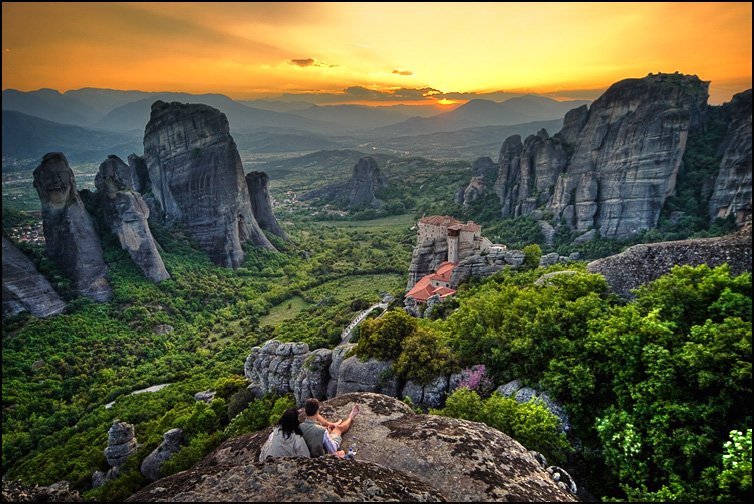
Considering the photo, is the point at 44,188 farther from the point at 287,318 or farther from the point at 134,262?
the point at 287,318

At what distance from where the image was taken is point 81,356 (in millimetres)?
42281

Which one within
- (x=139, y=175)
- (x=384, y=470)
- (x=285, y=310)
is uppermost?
(x=139, y=175)

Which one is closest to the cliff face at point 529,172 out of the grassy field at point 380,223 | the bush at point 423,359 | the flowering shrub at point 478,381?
the grassy field at point 380,223

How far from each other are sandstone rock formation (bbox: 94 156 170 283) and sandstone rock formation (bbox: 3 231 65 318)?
36.1ft

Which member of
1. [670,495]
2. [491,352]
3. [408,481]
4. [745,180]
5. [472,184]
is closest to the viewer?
[408,481]

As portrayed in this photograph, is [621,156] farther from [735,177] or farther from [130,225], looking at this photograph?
[130,225]

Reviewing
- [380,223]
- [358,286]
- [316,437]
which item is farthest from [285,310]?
[380,223]

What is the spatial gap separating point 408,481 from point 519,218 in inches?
3689

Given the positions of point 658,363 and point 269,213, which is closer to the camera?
point 658,363

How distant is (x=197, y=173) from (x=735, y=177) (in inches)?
3655

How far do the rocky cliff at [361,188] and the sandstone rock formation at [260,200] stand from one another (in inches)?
2551

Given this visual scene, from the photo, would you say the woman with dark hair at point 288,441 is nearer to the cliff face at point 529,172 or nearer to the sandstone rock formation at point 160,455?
the sandstone rock formation at point 160,455

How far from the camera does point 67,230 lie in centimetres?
5178

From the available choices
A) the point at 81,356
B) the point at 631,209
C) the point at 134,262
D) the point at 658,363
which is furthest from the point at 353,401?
the point at 631,209
